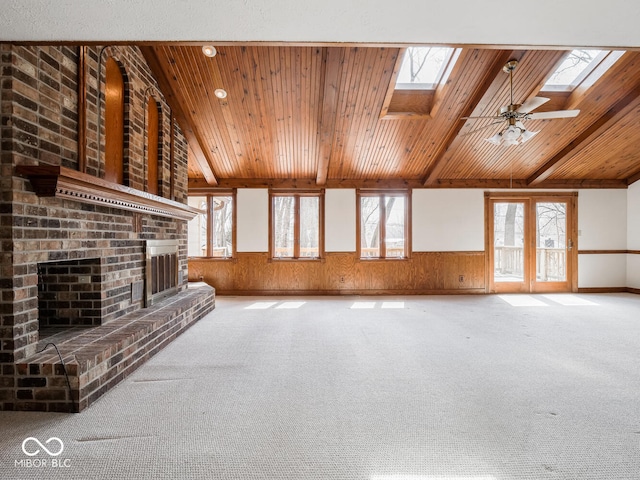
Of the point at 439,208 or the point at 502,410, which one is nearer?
the point at 502,410

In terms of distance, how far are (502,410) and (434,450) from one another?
73 centimetres

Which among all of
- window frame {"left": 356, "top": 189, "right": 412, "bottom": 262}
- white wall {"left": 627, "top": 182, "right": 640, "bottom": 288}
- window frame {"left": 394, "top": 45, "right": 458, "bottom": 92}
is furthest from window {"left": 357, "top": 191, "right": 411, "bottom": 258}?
white wall {"left": 627, "top": 182, "right": 640, "bottom": 288}

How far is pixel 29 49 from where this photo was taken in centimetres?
244

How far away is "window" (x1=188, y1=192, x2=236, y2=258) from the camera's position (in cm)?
713

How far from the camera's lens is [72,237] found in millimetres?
2768

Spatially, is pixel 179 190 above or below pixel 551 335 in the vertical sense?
above

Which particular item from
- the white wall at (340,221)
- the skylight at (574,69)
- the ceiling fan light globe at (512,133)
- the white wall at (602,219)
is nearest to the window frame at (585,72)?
the skylight at (574,69)

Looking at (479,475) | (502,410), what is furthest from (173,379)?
(502,410)

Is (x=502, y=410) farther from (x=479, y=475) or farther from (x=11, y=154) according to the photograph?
(x=11, y=154)

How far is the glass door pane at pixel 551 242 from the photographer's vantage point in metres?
7.15

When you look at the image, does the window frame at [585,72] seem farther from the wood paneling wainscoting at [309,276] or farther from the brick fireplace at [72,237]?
the brick fireplace at [72,237]

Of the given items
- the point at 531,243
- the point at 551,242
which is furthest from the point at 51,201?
the point at 551,242

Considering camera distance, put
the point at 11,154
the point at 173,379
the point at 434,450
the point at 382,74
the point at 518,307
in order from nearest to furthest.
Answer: the point at 434,450 → the point at 11,154 → the point at 173,379 → the point at 382,74 → the point at 518,307

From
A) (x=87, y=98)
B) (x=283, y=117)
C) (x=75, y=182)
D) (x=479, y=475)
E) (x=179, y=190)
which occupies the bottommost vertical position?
(x=479, y=475)
